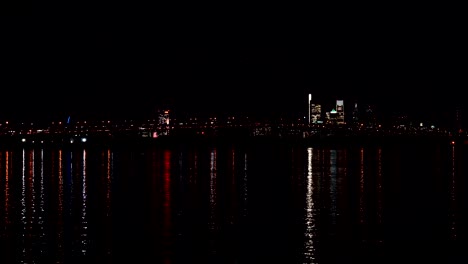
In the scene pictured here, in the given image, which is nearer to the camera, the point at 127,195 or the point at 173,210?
the point at 173,210

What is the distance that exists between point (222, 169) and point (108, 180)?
1182 cm

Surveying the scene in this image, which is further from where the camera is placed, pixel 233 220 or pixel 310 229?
pixel 233 220

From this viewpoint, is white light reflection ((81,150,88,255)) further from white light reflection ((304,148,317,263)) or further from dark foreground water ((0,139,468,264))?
white light reflection ((304,148,317,263))

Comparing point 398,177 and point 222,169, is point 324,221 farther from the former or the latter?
point 222,169

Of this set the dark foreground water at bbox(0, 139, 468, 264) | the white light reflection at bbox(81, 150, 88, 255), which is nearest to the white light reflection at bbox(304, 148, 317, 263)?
the dark foreground water at bbox(0, 139, 468, 264)

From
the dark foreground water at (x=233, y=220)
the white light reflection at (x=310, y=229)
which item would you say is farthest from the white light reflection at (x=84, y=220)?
the white light reflection at (x=310, y=229)

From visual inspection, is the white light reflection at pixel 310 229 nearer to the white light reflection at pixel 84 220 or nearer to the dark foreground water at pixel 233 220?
the dark foreground water at pixel 233 220

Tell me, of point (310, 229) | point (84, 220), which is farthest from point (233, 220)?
point (84, 220)

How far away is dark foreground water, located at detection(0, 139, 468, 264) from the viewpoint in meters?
18.1

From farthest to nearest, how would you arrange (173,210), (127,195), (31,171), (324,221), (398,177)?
(31,171) < (398,177) < (127,195) < (173,210) < (324,221)

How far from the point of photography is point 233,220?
23531 mm

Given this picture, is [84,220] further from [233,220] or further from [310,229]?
[310,229]

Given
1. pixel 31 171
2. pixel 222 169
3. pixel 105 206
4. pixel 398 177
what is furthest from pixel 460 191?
pixel 31 171

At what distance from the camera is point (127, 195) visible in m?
31.3
